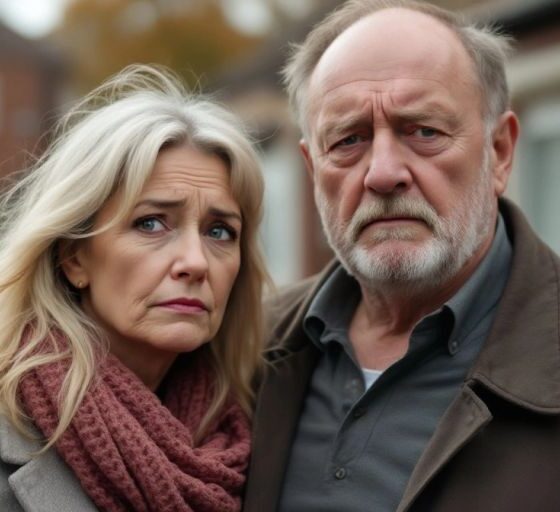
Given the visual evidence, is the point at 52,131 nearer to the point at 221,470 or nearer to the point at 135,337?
the point at 135,337

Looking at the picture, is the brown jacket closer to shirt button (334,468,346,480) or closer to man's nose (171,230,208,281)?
shirt button (334,468,346,480)

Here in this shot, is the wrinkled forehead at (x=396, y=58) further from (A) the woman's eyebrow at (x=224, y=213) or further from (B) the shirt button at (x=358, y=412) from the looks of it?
(B) the shirt button at (x=358, y=412)

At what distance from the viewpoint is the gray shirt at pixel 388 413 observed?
253 centimetres

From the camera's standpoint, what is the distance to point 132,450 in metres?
2.43

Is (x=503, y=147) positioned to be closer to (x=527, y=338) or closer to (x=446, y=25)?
(x=446, y=25)

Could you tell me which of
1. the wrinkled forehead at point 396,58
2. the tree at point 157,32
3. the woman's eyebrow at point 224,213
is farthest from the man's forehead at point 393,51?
the tree at point 157,32

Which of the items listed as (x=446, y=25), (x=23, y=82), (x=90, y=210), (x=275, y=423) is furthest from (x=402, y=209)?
(x=23, y=82)

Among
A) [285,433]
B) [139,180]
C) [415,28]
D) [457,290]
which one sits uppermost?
[415,28]

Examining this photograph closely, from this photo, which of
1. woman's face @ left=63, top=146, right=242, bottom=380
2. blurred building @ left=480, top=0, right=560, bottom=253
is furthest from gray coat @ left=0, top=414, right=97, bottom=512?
blurred building @ left=480, top=0, right=560, bottom=253

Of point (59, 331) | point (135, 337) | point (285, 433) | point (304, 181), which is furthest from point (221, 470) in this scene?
point (304, 181)

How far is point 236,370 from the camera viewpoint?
3051 millimetres

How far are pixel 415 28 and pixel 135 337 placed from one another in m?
1.35

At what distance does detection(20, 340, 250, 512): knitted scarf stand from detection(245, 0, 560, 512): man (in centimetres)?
15

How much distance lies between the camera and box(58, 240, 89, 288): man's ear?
2.76 m
